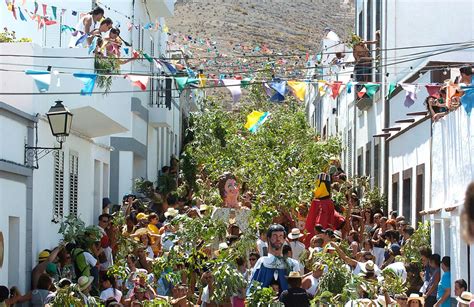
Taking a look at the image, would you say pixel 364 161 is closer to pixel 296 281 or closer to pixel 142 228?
pixel 142 228

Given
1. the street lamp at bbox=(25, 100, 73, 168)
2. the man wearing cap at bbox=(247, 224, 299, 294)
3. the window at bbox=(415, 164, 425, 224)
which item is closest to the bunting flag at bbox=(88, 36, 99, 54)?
the street lamp at bbox=(25, 100, 73, 168)

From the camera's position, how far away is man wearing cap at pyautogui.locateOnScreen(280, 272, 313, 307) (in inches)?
450

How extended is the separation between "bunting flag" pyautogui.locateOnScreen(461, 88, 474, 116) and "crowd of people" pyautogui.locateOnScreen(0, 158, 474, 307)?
2.19m

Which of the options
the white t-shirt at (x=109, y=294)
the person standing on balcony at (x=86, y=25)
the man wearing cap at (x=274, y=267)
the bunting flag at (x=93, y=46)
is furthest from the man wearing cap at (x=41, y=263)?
the man wearing cap at (x=274, y=267)

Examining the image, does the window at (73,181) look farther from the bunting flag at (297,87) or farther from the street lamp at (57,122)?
the bunting flag at (297,87)

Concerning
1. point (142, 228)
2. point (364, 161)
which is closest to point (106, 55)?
point (142, 228)

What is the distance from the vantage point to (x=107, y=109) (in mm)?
19531

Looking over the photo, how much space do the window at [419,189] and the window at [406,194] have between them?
969mm

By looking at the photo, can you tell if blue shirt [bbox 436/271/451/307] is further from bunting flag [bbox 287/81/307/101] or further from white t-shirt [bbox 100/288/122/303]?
white t-shirt [bbox 100/288/122/303]

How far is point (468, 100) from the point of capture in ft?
48.1

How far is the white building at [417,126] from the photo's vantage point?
52.1 ft

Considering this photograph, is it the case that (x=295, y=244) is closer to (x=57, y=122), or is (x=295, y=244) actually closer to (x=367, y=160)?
(x=57, y=122)

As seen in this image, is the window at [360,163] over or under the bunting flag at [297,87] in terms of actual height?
under

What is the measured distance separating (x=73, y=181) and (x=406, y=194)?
23.5 feet
